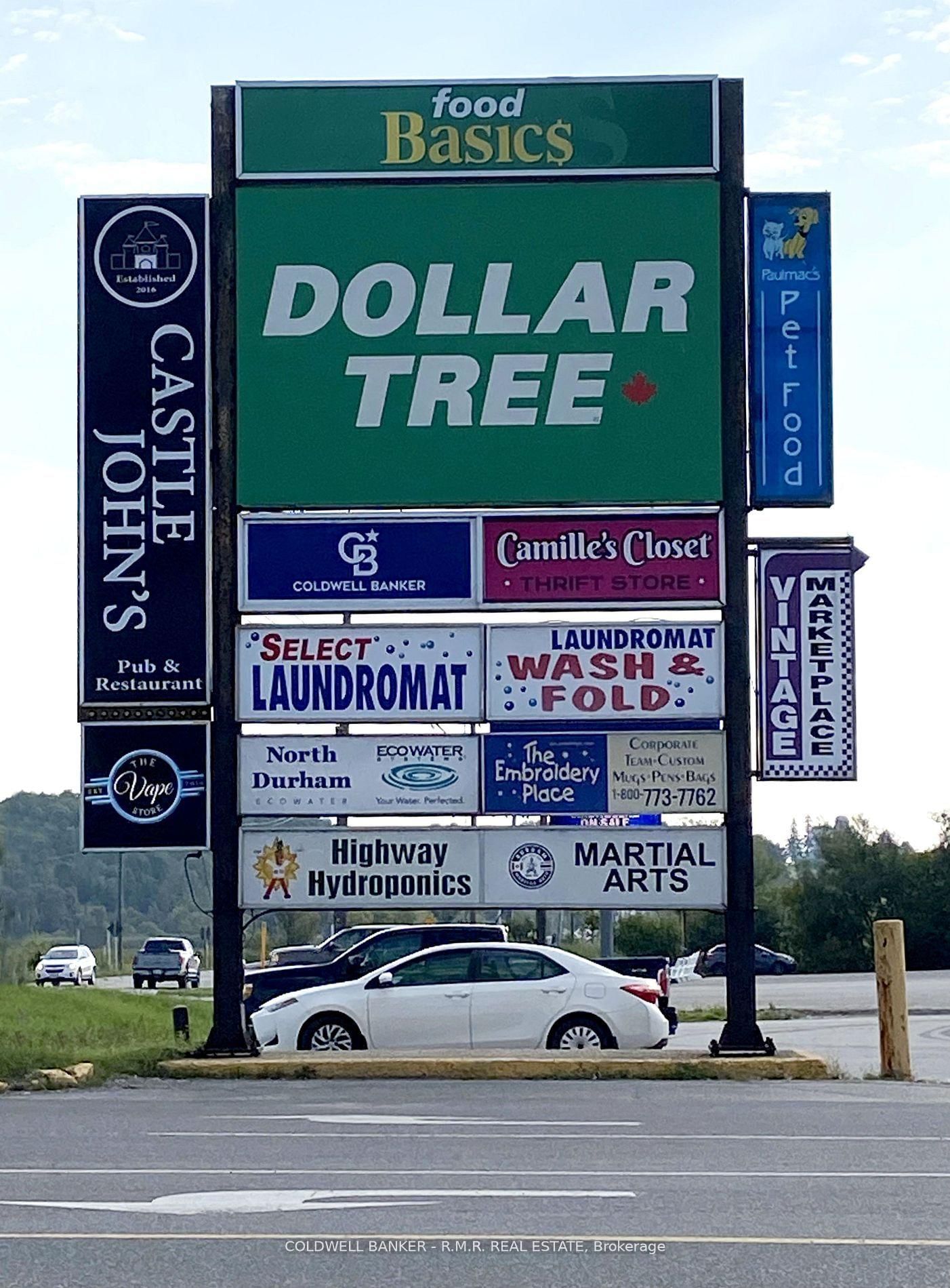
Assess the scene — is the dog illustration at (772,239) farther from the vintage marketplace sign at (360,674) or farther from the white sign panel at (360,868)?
the white sign panel at (360,868)

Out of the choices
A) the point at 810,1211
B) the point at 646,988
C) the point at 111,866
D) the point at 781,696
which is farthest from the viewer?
the point at 111,866

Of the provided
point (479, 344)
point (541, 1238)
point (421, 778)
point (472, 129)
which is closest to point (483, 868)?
point (421, 778)

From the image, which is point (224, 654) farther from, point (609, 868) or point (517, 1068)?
point (517, 1068)

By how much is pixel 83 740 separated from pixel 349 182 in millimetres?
6116

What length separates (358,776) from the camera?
1784 cm

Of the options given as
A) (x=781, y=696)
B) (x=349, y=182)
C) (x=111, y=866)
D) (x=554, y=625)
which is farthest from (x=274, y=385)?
(x=111, y=866)

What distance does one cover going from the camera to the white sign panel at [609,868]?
17.8m

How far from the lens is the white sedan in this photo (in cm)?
1891

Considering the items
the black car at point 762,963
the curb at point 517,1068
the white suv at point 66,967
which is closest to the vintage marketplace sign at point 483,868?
the curb at point 517,1068

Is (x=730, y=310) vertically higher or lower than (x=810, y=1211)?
higher

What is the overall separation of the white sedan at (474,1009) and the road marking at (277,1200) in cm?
951

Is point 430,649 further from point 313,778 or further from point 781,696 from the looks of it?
point 781,696

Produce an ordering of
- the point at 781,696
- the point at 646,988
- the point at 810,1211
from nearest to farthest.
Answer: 1. the point at 810,1211
2. the point at 781,696
3. the point at 646,988

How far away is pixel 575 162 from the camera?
18.5m
